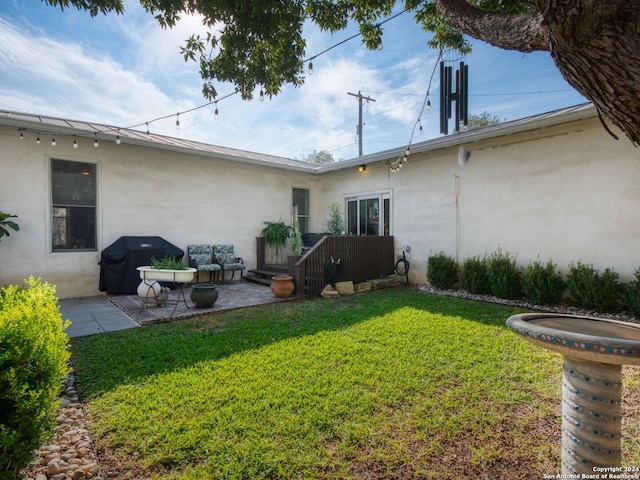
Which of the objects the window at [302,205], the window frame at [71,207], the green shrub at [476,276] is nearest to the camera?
the window frame at [71,207]

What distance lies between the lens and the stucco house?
17.9ft

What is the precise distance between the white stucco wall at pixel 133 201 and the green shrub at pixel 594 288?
24.0 ft

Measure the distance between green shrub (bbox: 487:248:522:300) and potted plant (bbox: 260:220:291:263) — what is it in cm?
551

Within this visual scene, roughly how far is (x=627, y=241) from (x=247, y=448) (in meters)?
6.47

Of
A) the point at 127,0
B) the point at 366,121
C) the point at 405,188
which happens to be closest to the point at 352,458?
the point at 127,0

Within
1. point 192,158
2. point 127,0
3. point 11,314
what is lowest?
point 11,314

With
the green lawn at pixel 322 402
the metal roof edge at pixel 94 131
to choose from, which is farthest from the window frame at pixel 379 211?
the green lawn at pixel 322 402

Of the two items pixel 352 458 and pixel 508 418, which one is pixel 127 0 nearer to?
pixel 352 458

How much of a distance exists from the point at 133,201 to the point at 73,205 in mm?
1120

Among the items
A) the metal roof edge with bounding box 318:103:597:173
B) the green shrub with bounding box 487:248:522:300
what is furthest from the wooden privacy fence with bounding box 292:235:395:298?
the green shrub with bounding box 487:248:522:300

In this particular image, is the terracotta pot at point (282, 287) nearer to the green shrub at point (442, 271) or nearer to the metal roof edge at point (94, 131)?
the green shrub at point (442, 271)

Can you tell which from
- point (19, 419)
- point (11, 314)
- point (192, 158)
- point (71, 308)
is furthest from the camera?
point (192, 158)

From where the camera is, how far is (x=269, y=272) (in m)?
8.55

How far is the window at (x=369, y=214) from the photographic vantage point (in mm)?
8828
